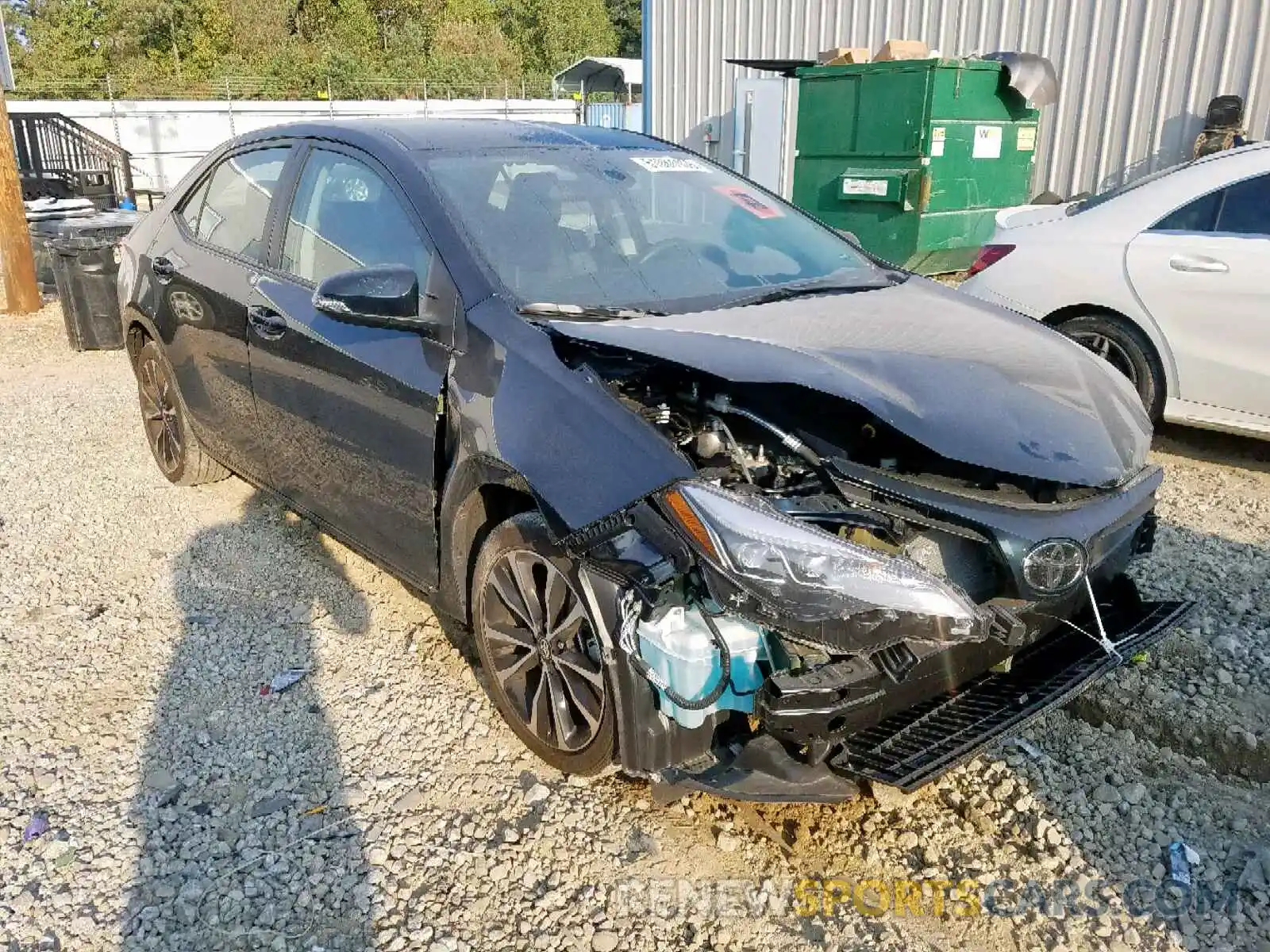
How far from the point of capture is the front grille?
2.24 meters

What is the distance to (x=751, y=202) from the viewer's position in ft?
12.5

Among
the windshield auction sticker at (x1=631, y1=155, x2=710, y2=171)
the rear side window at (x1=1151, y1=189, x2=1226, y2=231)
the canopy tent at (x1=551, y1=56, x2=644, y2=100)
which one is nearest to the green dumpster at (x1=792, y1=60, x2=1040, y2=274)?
the rear side window at (x1=1151, y1=189, x2=1226, y2=231)

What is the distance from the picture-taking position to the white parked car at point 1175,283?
4793 mm

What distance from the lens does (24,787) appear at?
2914mm

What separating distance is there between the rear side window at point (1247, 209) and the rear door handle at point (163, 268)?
492 centimetres

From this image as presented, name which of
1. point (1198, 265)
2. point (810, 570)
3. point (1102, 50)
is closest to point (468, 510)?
point (810, 570)

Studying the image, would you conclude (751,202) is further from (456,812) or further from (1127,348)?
(1127,348)

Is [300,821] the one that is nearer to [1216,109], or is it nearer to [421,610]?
[421,610]

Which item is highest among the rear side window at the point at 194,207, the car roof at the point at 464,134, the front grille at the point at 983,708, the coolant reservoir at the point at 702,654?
the car roof at the point at 464,134

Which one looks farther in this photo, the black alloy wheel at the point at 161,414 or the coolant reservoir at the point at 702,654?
the black alloy wheel at the point at 161,414

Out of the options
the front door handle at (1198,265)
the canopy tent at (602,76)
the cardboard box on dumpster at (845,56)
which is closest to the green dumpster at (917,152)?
the cardboard box on dumpster at (845,56)

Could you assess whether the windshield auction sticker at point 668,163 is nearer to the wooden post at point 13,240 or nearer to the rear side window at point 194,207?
the rear side window at point 194,207

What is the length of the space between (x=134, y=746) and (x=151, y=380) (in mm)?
2609

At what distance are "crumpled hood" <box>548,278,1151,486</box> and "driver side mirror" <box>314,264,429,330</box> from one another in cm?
51
